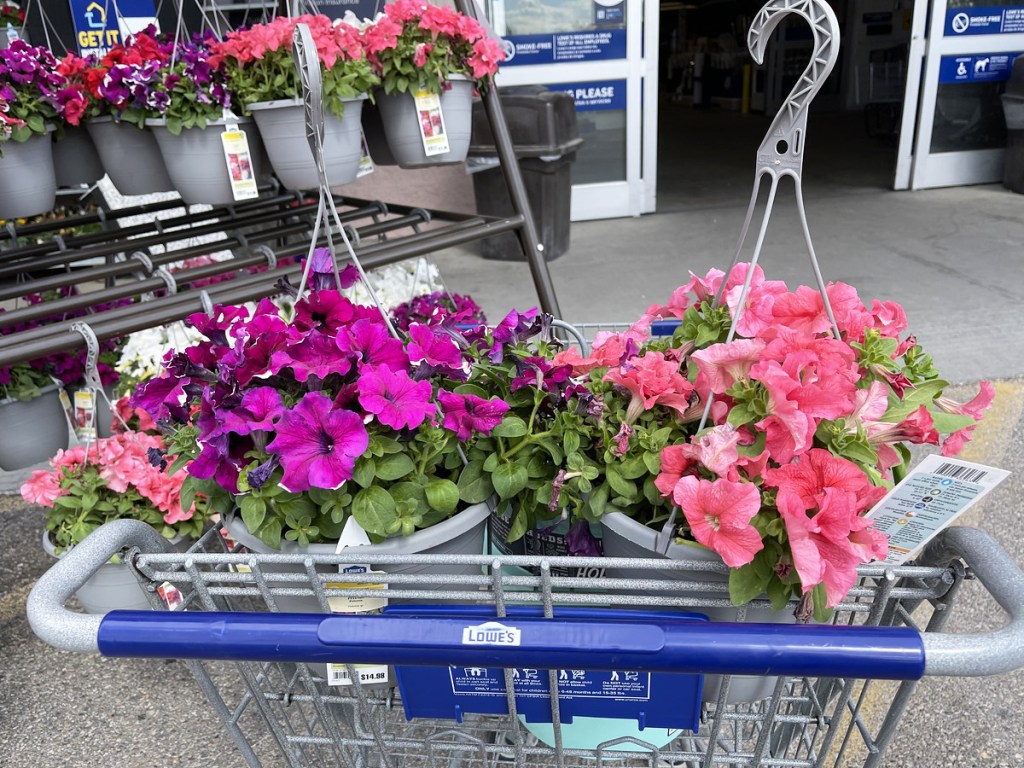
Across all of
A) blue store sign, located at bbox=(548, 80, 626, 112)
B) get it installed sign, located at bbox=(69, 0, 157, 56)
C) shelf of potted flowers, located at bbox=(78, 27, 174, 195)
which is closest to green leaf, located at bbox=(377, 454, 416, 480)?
shelf of potted flowers, located at bbox=(78, 27, 174, 195)

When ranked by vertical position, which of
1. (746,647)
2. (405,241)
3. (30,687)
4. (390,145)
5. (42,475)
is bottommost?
(30,687)

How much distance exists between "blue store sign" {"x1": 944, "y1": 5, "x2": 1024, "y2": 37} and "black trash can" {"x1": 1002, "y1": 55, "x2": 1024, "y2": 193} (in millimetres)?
262

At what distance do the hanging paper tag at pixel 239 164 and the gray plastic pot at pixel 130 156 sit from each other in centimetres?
24

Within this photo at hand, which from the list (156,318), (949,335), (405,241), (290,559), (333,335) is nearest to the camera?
(290,559)

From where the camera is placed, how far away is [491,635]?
67cm

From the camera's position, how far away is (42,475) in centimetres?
170

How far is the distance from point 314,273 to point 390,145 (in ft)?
3.27

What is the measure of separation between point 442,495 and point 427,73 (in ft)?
4.14

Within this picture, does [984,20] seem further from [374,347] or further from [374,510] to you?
[374,510]

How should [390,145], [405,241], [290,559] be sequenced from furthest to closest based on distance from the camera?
[390,145] < [405,241] < [290,559]

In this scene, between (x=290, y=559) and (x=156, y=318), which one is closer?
(x=290, y=559)

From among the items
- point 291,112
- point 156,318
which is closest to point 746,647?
point 156,318

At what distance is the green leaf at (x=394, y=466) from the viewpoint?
32.8 inches

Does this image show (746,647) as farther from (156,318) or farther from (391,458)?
(156,318)
